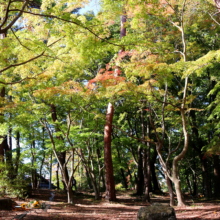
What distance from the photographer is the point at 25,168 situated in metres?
9.20

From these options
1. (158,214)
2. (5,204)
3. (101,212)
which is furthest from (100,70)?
(158,214)

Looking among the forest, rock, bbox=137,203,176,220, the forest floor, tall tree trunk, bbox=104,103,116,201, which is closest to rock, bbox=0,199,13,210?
the forest floor

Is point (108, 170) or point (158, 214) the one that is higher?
point (108, 170)

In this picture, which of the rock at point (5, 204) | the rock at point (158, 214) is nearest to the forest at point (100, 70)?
the rock at point (5, 204)

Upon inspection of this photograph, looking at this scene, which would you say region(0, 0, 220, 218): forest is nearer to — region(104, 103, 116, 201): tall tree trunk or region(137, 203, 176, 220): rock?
region(104, 103, 116, 201): tall tree trunk

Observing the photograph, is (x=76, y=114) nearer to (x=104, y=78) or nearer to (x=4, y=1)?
(x=104, y=78)

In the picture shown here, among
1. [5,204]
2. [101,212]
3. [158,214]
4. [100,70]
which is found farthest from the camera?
[100,70]

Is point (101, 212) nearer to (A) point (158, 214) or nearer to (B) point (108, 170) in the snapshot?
(B) point (108, 170)

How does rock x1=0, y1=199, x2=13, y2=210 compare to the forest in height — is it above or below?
below

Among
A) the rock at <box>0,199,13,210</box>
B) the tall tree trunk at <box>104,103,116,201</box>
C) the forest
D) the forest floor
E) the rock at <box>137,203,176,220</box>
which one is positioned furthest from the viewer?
the tall tree trunk at <box>104,103,116,201</box>

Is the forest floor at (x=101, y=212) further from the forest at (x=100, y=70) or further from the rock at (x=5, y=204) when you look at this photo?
the forest at (x=100, y=70)

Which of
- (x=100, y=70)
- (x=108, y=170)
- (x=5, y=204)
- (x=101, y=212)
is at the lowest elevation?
(x=101, y=212)

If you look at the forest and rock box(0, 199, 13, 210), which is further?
rock box(0, 199, 13, 210)

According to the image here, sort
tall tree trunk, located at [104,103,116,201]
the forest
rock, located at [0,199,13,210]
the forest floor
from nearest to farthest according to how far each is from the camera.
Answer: the forest
the forest floor
rock, located at [0,199,13,210]
tall tree trunk, located at [104,103,116,201]
